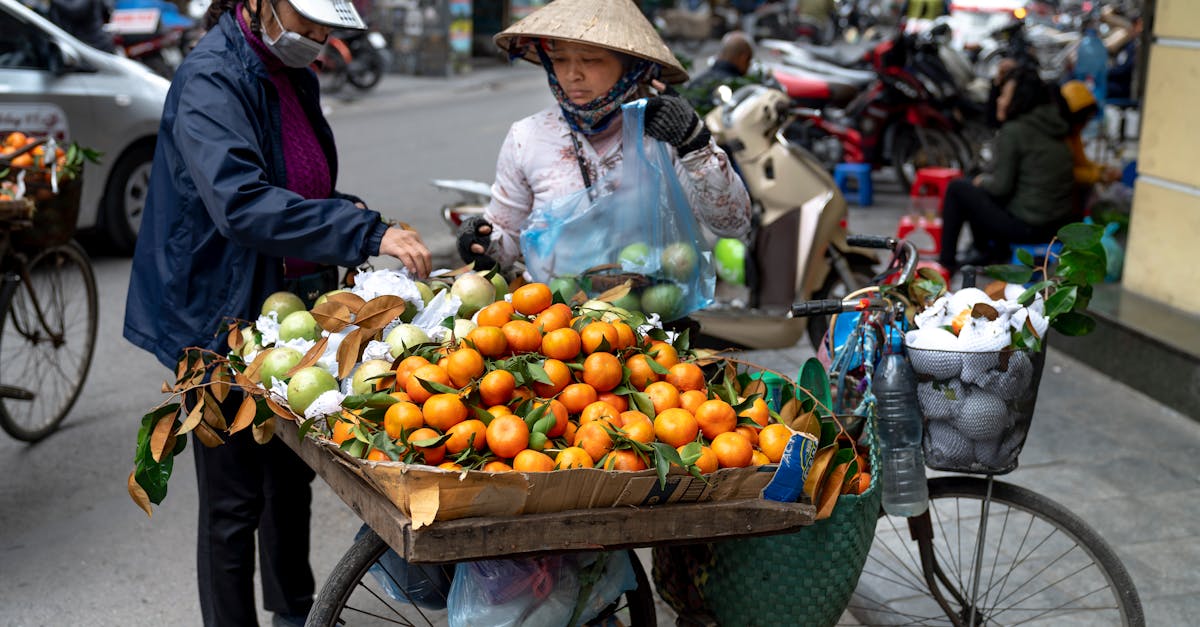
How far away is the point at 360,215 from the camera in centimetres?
281

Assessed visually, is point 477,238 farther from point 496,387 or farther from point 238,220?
point 496,387

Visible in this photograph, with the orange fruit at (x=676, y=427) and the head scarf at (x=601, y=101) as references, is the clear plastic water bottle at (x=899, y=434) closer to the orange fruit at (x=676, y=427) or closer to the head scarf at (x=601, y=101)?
the orange fruit at (x=676, y=427)

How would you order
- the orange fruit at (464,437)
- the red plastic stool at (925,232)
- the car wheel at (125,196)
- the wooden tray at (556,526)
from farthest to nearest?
1. the red plastic stool at (925,232)
2. the car wheel at (125,196)
3. the orange fruit at (464,437)
4. the wooden tray at (556,526)

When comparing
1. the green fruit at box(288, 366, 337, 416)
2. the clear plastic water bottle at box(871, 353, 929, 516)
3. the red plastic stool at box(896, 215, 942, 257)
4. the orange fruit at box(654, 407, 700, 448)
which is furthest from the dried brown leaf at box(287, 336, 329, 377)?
the red plastic stool at box(896, 215, 942, 257)

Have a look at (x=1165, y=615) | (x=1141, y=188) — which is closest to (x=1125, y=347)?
(x=1141, y=188)

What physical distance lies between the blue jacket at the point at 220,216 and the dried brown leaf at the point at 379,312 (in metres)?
0.24

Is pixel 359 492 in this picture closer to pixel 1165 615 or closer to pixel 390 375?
pixel 390 375

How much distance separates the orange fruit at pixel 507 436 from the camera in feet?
7.22

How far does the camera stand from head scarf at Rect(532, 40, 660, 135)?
10.4 ft

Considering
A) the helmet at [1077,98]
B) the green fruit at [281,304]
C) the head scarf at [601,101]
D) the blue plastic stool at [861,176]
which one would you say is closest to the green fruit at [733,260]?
the helmet at [1077,98]

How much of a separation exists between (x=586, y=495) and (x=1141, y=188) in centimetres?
457

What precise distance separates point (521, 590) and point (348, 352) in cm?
62

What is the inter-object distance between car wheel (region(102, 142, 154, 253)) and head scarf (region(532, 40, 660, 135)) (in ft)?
17.6

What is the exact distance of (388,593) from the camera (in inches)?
109
